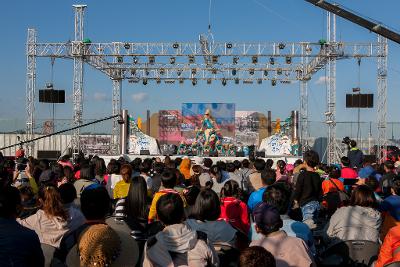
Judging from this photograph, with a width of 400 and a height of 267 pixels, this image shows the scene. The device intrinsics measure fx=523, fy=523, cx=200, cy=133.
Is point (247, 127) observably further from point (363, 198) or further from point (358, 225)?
point (358, 225)

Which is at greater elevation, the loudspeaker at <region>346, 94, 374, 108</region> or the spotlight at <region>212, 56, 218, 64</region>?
the spotlight at <region>212, 56, 218, 64</region>

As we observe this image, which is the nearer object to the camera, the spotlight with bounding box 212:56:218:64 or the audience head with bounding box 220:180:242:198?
the audience head with bounding box 220:180:242:198

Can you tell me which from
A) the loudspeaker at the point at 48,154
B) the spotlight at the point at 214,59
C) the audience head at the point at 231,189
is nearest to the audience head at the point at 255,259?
the audience head at the point at 231,189

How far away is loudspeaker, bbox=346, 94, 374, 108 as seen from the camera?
22922 mm

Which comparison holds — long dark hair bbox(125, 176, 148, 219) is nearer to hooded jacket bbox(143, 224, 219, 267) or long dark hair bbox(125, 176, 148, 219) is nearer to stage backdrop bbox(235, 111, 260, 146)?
hooded jacket bbox(143, 224, 219, 267)

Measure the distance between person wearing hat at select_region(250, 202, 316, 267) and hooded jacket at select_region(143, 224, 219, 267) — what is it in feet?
1.26

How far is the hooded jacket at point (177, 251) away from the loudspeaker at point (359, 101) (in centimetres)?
2048

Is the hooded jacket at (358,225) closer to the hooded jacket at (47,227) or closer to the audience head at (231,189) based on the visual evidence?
the audience head at (231,189)

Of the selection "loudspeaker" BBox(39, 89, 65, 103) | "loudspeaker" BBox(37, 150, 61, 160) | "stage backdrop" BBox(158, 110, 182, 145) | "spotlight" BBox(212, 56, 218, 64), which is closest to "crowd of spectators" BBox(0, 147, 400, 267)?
"loudspeaker" BBox(39, 89, 65, 103)

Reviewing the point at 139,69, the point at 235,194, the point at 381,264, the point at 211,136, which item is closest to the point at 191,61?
the point at 139,69

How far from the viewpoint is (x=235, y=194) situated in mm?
5914

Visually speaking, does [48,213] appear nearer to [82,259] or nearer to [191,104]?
[82,259]

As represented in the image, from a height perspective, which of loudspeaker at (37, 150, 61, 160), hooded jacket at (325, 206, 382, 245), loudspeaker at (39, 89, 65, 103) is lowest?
loudspeaker at (37, 150, 61, 160)

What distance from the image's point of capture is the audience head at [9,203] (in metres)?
3.66
